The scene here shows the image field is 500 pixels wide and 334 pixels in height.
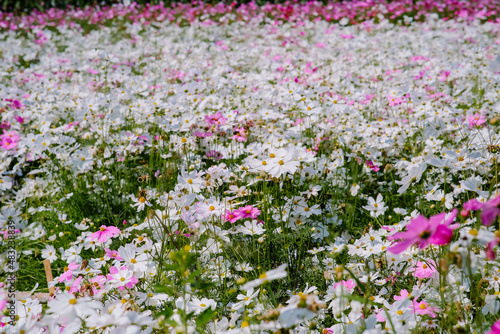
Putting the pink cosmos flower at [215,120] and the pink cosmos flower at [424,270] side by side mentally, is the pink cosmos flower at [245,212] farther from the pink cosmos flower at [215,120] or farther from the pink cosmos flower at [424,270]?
the pink cosmos flower at [215,120]

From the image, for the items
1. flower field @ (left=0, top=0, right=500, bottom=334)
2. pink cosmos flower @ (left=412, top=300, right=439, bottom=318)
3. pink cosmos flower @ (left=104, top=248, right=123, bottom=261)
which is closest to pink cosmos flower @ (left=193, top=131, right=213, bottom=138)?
flower field @ (left=0, top=0, right=500, bottom=334)

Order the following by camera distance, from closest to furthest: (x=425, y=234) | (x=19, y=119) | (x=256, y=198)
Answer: (x=425, y=234) < (x=256, y=198) < (x=19, y=119)

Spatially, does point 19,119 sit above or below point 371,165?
above

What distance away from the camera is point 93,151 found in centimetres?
250

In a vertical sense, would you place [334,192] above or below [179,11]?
below

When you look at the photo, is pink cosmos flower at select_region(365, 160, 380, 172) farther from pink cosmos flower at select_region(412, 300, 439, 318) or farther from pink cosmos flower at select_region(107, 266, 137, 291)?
pink cosmos flower at select_region(107, 266, 137, 291)

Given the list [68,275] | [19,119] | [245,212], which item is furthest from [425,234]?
[19,119]

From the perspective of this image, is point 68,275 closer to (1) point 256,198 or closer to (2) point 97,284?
(2) point 97,284

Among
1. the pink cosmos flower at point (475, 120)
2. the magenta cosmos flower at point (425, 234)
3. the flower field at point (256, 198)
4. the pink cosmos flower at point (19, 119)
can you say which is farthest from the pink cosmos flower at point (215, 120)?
the magenta cosmos flower at point (425, 234)

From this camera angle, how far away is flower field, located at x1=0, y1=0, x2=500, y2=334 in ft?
3.81

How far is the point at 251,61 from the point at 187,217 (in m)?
3.92

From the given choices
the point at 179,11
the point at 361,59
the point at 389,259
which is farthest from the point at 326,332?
the point at 179,11

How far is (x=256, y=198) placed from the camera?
2.04 meters

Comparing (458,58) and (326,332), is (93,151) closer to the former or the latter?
(326,332)
